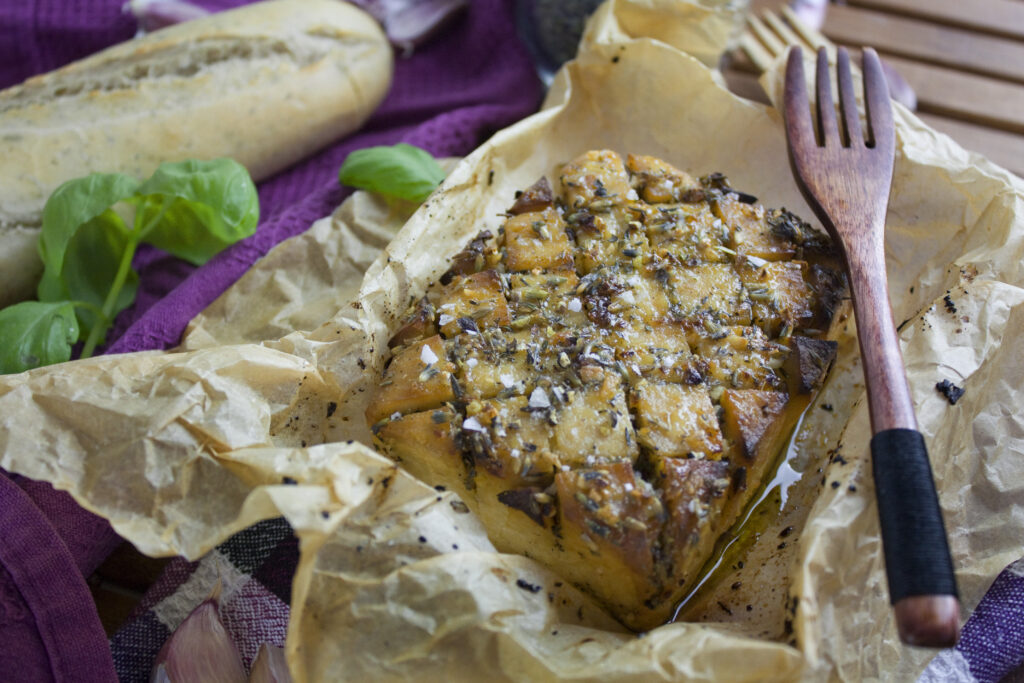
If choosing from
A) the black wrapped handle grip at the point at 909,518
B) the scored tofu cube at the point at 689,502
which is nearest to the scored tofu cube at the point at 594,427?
the scored tofu cube at the point at 689,502

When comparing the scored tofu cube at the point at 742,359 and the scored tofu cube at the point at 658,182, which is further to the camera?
the scored tofu cube at the point at 658,182

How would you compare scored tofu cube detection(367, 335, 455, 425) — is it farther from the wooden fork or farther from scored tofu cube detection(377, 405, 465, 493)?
the wooden fork

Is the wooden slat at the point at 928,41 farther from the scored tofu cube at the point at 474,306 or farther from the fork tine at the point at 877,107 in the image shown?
the scored tofu cube at the point at 474,306

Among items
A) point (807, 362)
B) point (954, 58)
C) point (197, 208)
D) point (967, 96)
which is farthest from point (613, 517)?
point (954, 58)

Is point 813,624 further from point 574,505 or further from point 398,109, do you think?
point 398,109

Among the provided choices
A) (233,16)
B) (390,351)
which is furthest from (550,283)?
(233,16)

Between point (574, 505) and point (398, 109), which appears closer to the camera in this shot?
point (574, 505)

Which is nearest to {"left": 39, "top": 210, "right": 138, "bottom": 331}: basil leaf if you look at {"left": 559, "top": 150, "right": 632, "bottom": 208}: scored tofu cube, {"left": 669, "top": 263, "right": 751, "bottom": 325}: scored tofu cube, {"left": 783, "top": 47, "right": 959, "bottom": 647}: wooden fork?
{"left": 559, "top": 150, "right": 632, "bottom": 208}: scored tofu cube
